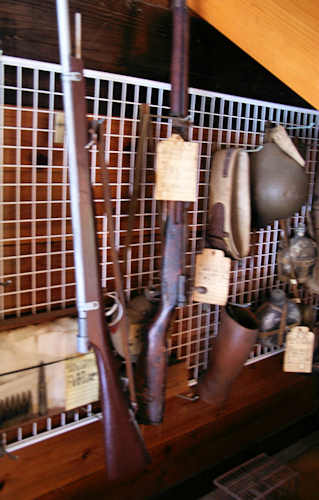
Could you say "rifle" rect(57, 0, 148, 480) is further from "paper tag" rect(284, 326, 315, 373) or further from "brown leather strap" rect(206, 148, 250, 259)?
"paper tag" rect(284, 326, 315, 373)

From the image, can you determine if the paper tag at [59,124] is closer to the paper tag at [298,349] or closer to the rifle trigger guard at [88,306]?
the rifle trigger guard at [88,306]

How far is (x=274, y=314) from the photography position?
125 cm

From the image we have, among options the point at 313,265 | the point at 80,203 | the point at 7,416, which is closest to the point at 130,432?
the point at 7,416

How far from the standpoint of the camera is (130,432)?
2.75ft

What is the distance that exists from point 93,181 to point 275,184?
491 mm

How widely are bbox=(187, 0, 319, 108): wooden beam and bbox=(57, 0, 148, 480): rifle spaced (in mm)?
413

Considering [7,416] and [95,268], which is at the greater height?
[95,268]

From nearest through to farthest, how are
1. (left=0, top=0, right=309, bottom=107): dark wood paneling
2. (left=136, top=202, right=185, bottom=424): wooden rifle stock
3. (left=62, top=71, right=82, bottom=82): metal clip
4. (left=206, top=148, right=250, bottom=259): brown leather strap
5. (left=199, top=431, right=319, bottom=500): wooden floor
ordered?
(left=62, top=71, right=82, bottom=82): metal clip → (left=0, top=0, right=309, bottom=107): dark wood paneling → (left=136, top=202, right=185, bottom=424): wooden rifle stock → (left=206, top=148, right=250, bottom=259): brown leather strap → (left=199, top=431, right=319, bottom=500): wooden floor

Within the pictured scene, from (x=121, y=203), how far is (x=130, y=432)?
21.4 inches

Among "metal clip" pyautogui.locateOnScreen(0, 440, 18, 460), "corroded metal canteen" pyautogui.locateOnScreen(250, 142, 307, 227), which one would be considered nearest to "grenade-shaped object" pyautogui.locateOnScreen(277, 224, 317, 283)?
"corroded metal canteen" pyautogui.locateOnScreen(250, 142, 307, 227)

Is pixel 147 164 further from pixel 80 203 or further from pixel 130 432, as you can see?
pixel 130 432

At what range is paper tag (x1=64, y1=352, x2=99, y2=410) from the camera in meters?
0.94

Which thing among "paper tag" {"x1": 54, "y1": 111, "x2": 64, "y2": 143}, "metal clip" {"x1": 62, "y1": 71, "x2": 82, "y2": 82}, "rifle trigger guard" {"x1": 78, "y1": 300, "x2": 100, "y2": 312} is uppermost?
"metal clip" {"x1": 62, "y1": 71, "x2": 82, "y2": 82}

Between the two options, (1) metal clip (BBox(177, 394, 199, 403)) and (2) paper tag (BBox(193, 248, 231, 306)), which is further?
(1) metal clip (BBox(177, 394, 199, 403))
